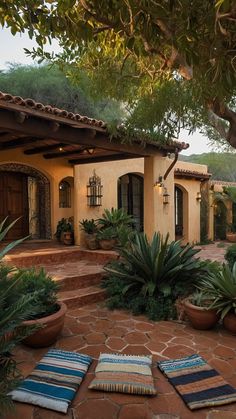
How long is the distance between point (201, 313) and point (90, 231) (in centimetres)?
494

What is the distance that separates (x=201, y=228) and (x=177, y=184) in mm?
2904

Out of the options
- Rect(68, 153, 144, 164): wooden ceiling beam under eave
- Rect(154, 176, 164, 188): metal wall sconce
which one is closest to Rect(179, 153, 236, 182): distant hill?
Rect(154, 176, 164, 188): metal wall sconce

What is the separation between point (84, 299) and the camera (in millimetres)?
5840

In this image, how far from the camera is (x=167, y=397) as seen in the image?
302 centimetres

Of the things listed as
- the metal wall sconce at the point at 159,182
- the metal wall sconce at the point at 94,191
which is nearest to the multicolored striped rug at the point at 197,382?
the metal wall sconce at the point at 159,182

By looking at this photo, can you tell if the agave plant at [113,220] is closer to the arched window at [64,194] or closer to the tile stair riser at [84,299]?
the arched window at [64,194]

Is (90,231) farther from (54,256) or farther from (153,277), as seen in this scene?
(153,277)

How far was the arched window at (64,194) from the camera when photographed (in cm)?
1042

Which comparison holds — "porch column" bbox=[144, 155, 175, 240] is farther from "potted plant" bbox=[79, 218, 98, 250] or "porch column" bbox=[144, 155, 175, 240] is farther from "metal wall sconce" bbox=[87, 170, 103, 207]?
"metal wall sconce" bbox=[87, 170, 103, 207]

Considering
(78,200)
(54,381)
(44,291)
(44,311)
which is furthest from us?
(78,200)

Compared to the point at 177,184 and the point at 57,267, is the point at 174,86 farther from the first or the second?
the point at 177,184

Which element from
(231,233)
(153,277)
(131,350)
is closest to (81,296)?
(153,277)

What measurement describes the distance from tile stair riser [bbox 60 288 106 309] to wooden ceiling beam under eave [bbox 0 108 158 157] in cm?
308

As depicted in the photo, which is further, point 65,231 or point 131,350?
point 65,231
